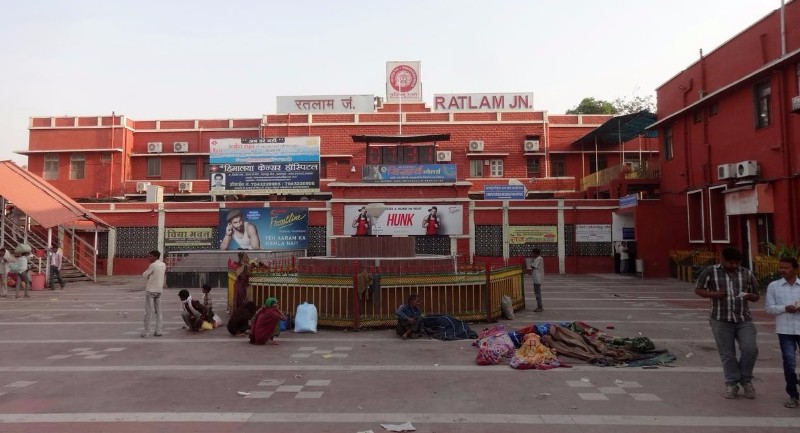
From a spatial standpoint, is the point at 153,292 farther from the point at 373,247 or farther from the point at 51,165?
the point at 51,165

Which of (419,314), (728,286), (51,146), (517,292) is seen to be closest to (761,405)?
(728,286)

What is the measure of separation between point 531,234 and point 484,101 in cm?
1194

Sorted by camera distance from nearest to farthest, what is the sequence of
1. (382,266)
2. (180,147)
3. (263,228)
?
(382,266) → (263,228) → (180,147)

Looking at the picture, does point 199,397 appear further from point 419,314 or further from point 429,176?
point 429,176

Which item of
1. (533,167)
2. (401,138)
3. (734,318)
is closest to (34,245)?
(401,138)

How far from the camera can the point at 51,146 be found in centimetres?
3459

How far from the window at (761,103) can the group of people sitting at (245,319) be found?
1798 cm

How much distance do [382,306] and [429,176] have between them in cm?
1567

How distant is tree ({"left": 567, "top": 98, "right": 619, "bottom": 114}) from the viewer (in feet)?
166

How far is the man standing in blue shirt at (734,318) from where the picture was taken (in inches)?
229

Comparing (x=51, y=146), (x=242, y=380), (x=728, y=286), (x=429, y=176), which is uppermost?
(x=51, y=146)

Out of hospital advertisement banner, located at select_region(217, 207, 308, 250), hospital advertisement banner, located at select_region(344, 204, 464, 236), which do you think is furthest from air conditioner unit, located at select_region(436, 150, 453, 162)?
hospital advertisement banner, located at select_region(217, 207, 308, 250)

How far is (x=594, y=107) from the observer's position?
2025 inches

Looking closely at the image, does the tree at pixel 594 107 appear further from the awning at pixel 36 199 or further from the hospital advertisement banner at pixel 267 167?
the awning at pixel 36 199
